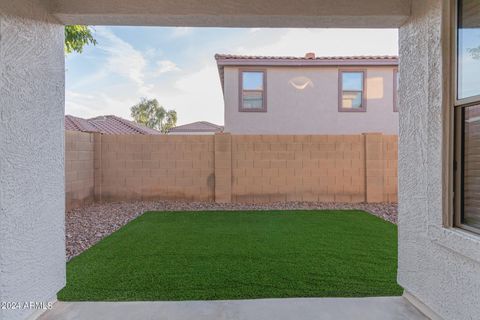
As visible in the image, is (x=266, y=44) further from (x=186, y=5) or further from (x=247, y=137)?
(x=186, y=5)

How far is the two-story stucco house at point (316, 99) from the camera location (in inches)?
413

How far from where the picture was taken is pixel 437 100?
7.91ft

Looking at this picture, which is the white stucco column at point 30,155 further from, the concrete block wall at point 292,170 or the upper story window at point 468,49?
the concrete block wall at point 292,170

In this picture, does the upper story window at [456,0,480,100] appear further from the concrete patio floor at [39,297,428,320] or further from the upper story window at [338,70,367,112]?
the upper story window at [338,70,367,112]

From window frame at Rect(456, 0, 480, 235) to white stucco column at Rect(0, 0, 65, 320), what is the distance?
344 centimetres

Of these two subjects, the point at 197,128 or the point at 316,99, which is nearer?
the point at 316,99

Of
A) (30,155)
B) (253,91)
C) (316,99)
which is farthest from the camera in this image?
(316,99)

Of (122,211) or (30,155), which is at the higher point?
(30,155)

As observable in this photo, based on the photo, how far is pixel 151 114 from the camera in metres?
33.6

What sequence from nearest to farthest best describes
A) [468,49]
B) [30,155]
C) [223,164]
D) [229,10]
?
[468,49] < [30,155] < [229,10] < [223,164]

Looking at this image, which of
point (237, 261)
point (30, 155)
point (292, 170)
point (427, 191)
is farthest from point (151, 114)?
point (427, 191)

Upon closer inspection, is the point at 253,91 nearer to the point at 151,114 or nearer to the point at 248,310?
the point at 248,310

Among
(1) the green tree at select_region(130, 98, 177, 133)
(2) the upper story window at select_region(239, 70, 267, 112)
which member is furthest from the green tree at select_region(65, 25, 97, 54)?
(1) the green tree at select_region(130, 98, 177, 133)

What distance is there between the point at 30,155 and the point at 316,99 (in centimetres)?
974
